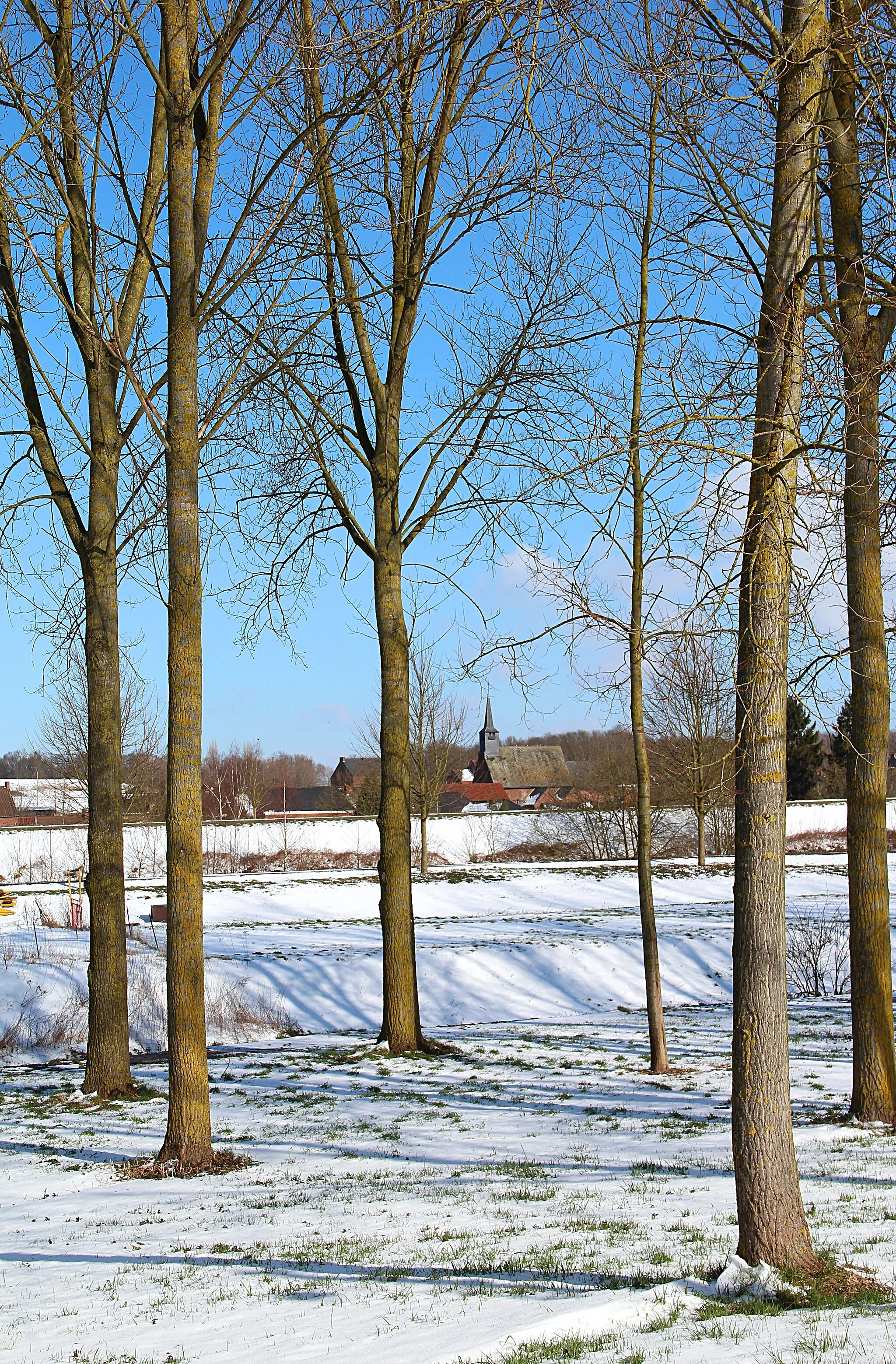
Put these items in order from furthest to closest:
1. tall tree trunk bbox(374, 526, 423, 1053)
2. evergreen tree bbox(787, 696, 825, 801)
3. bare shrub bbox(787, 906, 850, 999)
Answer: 1. evergreen tree bbox(787, 696, 825, 801)
2. bare shrub bbox(787, 906, 850, 999)
3. tall tree trunk bbox(374, 526, 423, 1053)

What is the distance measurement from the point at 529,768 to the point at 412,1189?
2584 inches

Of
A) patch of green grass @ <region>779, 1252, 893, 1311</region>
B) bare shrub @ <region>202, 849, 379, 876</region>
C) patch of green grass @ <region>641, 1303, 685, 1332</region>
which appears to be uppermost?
patch of green grass @ <region>779, 1252, 893, 1311</region>

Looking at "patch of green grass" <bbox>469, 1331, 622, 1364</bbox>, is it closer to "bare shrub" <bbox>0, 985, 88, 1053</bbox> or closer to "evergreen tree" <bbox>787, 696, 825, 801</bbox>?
"bare shrub" <bbox>0, 985, 88, 1053</bbox>

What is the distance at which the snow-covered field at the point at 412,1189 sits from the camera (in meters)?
4.27

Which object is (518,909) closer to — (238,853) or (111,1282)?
(238,853)

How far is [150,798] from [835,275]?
3769cm

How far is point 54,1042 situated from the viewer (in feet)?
48.9

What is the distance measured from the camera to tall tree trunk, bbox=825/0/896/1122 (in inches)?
312

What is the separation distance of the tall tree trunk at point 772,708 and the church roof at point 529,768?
219 feet

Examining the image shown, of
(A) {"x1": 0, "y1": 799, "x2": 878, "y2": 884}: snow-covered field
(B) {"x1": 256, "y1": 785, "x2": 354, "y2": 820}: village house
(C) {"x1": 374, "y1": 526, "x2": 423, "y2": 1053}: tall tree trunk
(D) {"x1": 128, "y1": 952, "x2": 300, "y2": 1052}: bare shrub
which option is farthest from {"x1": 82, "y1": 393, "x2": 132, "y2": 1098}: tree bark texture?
(B) {"x1": 256, "y1": 785, "x2": 354, "y2": 820}: village house

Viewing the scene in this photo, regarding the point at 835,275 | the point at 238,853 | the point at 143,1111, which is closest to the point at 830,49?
the point at 835,275

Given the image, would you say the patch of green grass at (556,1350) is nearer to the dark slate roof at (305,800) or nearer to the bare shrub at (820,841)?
the bare shrub at (820,841)

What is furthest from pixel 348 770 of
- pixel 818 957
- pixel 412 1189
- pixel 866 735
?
pixel 412 1189

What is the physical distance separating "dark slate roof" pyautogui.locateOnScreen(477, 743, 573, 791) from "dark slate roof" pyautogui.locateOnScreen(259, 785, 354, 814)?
11.4 m
